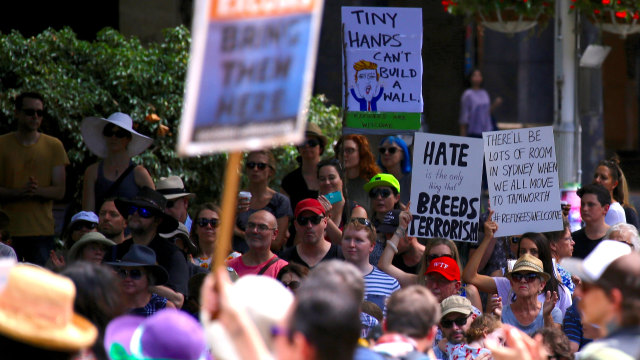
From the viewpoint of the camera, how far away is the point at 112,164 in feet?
29.7

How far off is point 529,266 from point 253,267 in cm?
186

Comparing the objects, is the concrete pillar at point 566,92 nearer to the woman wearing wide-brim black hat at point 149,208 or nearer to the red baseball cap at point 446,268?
the red baseball cap at point 446,268

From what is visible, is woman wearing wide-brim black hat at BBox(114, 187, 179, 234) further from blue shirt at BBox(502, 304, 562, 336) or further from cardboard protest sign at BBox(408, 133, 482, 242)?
blue shirt at BBox(502, 304, 562, 336)

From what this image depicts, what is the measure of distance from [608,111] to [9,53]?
1713cm

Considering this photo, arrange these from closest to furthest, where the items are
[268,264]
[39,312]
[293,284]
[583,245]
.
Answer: [39,312], [293,284], [268,264], [583,245]

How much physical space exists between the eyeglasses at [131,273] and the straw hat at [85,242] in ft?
2.58

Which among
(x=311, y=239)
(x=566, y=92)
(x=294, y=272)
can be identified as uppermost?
(x=566, y=92)

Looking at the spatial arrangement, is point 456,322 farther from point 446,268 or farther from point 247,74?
point 247,74

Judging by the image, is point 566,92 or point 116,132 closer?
point 116,132

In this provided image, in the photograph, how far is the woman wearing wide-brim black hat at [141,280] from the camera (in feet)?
22.2

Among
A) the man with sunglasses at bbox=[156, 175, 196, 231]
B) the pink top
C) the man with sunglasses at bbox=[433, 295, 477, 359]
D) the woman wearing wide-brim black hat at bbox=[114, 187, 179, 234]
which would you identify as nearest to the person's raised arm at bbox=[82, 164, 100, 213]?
the man with sunglasses at bbox=[156, 175, 196, 231]

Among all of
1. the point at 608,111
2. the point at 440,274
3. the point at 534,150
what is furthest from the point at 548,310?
the point at 608,111

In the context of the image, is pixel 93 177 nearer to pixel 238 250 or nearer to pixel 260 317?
pixel 238 250

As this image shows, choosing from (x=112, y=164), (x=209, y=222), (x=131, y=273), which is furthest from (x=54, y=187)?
(x=131, y=273)
